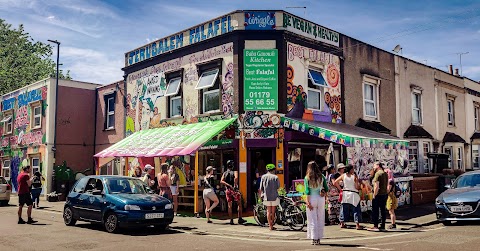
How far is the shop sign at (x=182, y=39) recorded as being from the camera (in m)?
16.1

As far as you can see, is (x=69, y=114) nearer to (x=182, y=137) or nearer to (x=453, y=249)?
(x=182, y=137)

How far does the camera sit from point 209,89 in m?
16.9

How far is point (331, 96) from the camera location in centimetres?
1733

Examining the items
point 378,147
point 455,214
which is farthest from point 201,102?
point 455,214

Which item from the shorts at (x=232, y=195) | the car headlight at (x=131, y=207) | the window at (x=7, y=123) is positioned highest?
the window at (x=7, y=123)

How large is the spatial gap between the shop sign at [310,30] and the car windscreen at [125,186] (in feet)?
25.5

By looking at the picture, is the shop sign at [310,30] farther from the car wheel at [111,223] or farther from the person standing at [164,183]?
the car wheel at [111,223]

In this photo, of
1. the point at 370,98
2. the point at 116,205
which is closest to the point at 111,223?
the point at 116,205

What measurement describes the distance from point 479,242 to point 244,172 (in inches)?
316

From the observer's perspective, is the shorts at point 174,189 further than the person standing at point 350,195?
Yes

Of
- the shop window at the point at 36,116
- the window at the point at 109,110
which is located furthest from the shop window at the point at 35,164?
the window at the point at 109,110

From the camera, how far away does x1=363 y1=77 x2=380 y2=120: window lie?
1920 cm

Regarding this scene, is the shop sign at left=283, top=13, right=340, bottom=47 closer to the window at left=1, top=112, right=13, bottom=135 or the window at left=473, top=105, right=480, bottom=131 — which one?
the window at left=473, top=105, right=480, bottom=131

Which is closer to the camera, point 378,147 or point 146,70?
point 378,147
